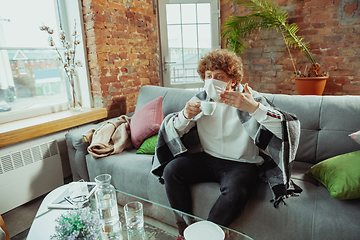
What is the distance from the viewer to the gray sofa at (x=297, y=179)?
46.3 inches

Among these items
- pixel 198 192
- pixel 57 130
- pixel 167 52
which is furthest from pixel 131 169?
pixel 167 52

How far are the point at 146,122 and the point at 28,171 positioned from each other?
3.45 ft

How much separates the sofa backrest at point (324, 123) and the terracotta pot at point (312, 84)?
1.33 metres

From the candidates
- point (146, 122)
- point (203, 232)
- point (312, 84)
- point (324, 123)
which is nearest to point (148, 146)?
point (146, 122)

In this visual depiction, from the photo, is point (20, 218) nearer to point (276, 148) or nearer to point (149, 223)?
point (149, 223)

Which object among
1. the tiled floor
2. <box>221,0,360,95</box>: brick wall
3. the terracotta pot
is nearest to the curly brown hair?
the tiled floor

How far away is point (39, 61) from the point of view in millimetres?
2393

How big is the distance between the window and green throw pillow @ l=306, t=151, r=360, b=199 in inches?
87.0

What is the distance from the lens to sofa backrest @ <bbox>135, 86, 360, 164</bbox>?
5.05 ft

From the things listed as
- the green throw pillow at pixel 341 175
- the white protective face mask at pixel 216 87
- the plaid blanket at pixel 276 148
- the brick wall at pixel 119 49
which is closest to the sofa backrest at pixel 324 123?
the green throw pillow at pixel 341 175

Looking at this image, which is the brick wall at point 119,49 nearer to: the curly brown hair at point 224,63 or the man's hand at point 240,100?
the curly brown hair at point 224,63

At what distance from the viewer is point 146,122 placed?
202cm

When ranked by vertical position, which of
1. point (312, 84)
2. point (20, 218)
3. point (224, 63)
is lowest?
point (20, 218)

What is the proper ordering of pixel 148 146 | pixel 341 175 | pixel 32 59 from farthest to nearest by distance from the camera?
1. pixel 32 59
2. pixel 148 146
3. pixel 341 175
